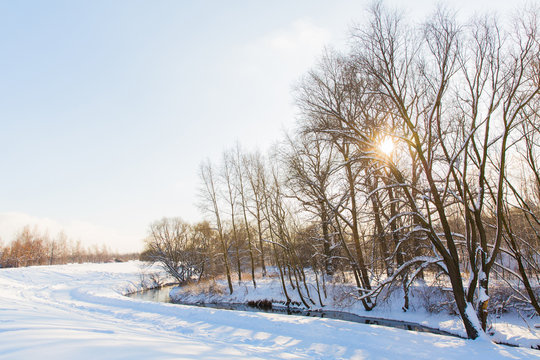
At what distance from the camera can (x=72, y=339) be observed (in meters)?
4.37

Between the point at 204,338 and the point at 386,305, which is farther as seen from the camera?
the point at 386,305

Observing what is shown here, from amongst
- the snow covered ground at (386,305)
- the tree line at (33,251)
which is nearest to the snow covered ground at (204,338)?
the snow covered ground at (386,305)

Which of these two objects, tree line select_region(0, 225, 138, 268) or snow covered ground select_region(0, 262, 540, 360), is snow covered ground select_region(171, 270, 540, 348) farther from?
tree line select_region(0, 225, 138, 268)

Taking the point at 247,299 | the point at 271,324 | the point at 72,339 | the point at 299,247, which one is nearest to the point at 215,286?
the point at 247,299

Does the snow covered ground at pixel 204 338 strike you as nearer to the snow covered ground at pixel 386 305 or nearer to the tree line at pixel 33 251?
the snow covered ground at pixel 386 305

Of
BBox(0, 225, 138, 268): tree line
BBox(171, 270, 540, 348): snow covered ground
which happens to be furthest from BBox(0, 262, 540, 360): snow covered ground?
BBox(0, 225, 138, 268): tree line

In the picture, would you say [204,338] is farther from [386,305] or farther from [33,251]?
[33,251]

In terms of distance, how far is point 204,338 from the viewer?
8.48 meters

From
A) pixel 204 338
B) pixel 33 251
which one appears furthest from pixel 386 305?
pixel 33 251

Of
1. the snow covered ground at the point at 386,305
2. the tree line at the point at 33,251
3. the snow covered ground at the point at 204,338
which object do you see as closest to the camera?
the snow covered ground at the point at 204,338

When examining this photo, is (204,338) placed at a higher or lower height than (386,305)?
higher

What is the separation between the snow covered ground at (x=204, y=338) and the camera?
4.06 m

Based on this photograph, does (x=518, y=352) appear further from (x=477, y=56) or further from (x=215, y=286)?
(x=215, y=286)

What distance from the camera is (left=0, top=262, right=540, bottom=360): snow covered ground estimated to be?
4.06 metres
